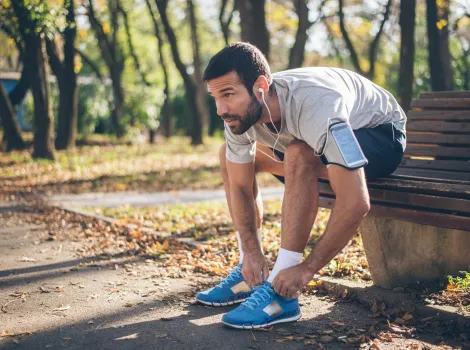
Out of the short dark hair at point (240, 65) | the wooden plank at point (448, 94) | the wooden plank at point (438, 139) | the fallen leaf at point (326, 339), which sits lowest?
the fallen leaf at point (326, 339)

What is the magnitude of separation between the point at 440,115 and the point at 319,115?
1.80 m

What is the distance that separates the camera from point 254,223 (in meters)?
3.51

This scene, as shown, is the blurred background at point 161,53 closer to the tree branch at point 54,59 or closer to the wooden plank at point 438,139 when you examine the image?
the tree branch at point 54,59

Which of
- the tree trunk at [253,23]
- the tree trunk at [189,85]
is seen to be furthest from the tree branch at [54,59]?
the tree trunk at [253,23]

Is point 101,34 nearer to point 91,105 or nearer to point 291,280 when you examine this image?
point 91,105

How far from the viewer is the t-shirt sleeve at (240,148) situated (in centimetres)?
349

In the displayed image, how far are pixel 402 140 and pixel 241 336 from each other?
5.24 feet

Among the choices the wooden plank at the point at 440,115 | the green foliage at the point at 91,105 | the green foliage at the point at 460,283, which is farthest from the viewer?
the green foliage at the point at 91,105

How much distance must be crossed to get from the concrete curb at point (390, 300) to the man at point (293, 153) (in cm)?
56

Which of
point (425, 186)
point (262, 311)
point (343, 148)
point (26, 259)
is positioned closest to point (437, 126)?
point (425, 186)

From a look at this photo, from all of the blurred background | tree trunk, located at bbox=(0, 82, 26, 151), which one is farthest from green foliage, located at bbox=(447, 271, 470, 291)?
tree trunk, located at bbox=(0, 82, 26, 151)

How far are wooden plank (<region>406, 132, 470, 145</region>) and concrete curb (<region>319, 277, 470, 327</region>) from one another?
1.26 meters

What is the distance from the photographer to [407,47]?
8.41m

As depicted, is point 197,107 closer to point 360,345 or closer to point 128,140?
point 128,140
